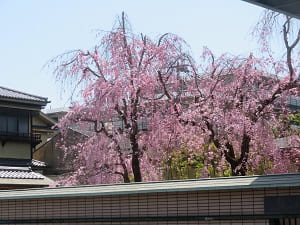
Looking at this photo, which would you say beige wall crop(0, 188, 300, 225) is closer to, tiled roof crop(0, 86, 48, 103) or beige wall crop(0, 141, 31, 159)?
tiled roof crop(0, 86, 48, 103)

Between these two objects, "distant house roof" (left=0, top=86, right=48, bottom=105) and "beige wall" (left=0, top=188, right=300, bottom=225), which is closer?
"beige wall" (left=0, top=188, right=300, bottom=225)

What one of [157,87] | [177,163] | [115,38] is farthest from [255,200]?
[177,163]

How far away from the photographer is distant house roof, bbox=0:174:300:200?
936 centimetres

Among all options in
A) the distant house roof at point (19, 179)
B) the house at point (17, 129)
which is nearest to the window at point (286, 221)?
the distant house roof at point (19, 179)

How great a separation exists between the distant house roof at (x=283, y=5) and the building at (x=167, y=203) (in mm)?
2679

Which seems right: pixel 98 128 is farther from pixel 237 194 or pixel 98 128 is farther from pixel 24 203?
pixel 237 194

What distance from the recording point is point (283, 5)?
9.98 meters

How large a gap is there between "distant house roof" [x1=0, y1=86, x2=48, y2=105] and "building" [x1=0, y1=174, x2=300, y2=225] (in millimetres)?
19906

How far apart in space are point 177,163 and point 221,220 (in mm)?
13447

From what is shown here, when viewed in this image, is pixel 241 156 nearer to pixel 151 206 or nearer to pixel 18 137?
pixel 151 206

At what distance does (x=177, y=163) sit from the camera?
23406 mm

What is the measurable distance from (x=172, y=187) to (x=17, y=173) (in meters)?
21.0

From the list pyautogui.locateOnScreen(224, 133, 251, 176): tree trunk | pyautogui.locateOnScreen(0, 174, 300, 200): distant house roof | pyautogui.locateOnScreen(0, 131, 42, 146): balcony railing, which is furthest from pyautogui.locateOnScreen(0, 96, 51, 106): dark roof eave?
pyautogui.locateOnScreen(0, 174, 300, 200): distant house roof

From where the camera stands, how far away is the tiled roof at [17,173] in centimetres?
2907
